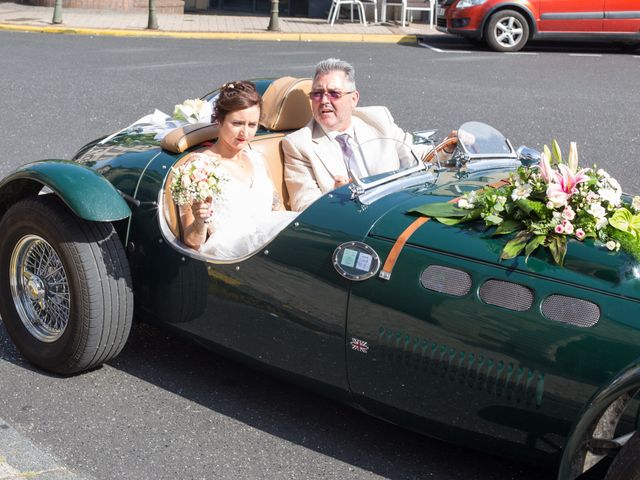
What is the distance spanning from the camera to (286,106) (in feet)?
16.3

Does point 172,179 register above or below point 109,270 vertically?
above

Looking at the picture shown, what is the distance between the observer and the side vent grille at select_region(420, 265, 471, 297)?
11.5 ft

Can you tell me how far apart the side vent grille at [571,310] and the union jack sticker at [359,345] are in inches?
26.9

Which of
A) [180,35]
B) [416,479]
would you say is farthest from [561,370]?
[180,35]

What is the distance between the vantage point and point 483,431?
11.6 ft

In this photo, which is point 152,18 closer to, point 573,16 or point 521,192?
point 573,16

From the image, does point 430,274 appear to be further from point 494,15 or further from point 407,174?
point 494,15

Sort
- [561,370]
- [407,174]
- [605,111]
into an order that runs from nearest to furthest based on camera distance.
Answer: [561,370] < [407,174] < [605,111]

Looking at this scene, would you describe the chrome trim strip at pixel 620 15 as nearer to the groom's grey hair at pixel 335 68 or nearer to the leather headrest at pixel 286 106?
the leather headrest at pixel 286 106

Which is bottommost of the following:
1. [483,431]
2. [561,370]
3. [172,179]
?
[483,431]

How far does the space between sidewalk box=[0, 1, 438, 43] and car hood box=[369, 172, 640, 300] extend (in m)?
13.2

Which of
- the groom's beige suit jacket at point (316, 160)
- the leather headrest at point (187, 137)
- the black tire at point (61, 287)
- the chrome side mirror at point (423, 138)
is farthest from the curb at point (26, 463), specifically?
the chrome side mirror at point (423, 138)

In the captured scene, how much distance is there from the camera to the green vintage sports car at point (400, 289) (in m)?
3.31

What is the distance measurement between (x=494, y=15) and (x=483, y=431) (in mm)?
12537
